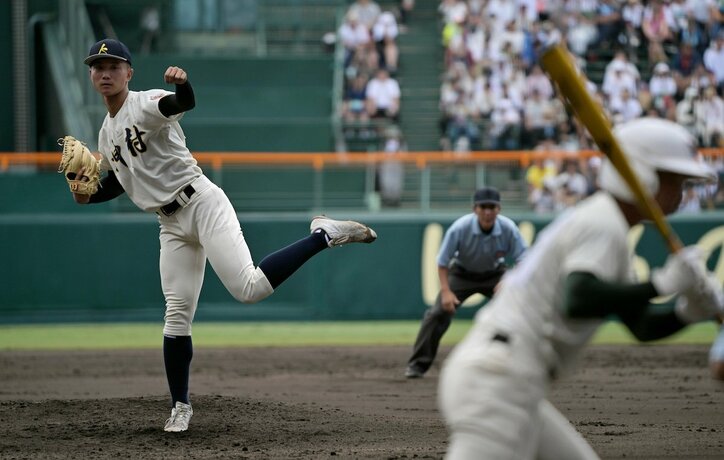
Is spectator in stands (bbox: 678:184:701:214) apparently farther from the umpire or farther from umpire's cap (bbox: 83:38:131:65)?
umpire's cap (bbox: 83:38:131:65)

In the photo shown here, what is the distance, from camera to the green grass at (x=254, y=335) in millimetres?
15141

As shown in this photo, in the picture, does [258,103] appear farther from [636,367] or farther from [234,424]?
[234,424]

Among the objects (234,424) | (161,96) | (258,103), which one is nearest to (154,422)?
(234,424)

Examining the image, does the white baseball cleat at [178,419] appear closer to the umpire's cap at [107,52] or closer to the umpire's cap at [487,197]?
the umpire's cap at [107,52]

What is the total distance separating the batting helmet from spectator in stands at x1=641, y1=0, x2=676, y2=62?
18673 mm

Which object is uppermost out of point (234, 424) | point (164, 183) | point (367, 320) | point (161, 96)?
point (161, 96)

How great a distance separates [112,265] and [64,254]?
73 cm

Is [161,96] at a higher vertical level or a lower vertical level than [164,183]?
higher

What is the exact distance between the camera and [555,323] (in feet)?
12.9

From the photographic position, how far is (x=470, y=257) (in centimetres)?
1170

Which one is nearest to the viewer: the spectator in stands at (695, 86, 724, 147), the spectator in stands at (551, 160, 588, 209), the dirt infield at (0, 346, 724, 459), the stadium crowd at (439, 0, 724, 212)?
the dirt infield at (0, 346, 724, 459)

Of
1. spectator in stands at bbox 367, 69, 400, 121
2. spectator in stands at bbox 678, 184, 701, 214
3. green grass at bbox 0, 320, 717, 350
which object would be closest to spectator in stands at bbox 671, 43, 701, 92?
spectator in stands at bbox 678, 184, 701, 214

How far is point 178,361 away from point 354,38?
1529 cm

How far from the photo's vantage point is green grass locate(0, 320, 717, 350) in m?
15.1
